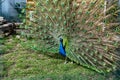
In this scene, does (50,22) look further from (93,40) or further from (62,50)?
(93,40)

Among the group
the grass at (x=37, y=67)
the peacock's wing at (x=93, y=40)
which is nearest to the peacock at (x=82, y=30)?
the peacock's wing at (x=93, y=40)

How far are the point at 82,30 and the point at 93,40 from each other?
1.11 feet

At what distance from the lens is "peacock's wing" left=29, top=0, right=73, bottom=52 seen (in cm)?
780

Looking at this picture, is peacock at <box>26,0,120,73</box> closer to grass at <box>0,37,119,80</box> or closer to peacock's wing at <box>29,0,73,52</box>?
peacock's wing at <box>29,0,73,52</box>

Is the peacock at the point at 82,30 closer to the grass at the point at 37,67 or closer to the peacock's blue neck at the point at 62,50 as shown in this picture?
the peacock's blue neck at the point at 62,50

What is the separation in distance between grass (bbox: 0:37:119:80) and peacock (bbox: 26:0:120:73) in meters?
0.20

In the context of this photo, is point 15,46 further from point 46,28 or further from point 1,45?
point 46,28

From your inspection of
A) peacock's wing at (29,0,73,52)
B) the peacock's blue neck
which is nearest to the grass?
the peacock's blue neck

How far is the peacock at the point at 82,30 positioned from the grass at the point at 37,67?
0.20 m

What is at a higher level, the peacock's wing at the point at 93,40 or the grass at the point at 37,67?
the peacock's wing at the point at 93,40

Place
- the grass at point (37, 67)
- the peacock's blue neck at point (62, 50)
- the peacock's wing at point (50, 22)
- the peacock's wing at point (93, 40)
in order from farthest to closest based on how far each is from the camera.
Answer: the peacock's blue neck at point (62, 50) → the peacock's wing at point (50, 22) → the peacock's wing at point (93, 40) → the grass at point (37, 67)

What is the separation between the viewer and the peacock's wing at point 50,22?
7.80 meters

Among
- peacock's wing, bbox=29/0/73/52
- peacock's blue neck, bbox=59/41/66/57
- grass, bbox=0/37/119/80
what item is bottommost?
grass, bbox=0/37/119/80

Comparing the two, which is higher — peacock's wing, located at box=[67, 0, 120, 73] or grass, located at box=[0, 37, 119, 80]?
peacock's wing, located at box=[67, 0, 120, 73]
